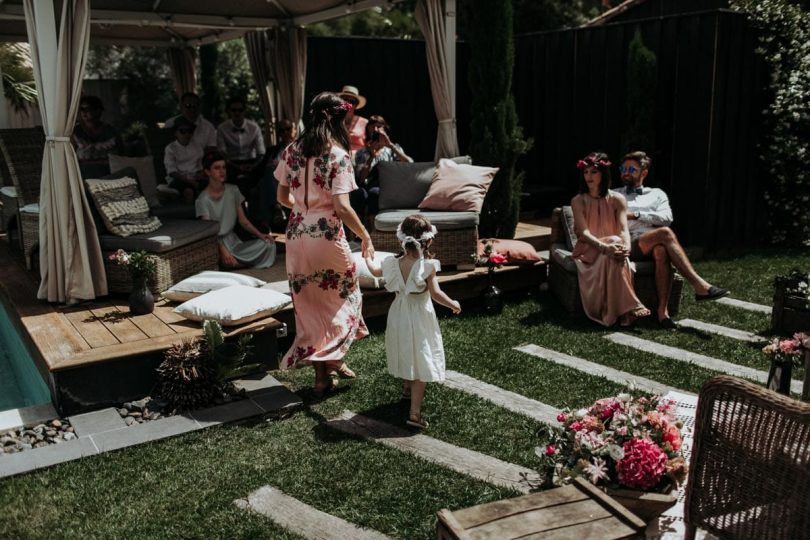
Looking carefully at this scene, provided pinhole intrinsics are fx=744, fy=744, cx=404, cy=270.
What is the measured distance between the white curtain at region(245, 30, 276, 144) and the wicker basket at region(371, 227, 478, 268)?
13.7 feet

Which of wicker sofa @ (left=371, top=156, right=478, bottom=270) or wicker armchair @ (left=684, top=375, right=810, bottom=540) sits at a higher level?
wicker sofa @ (left=371, top=156, right=478, bottom=270)

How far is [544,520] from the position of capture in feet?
7.56

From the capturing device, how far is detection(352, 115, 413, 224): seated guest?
272 inches

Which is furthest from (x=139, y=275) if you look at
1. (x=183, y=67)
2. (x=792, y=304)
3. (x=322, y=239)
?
(x=183, y=67)

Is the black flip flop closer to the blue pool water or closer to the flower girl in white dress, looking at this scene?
the flower girl in white dress

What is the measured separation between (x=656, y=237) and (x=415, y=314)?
101 inches

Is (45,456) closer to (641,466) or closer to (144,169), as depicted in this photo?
(641,466)

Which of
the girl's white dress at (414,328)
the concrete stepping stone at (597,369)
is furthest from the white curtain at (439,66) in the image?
the girl's white dress at (414,328)

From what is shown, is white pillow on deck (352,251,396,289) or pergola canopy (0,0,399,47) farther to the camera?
pergola canopy (0,0,399,47)

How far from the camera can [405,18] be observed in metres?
16.5

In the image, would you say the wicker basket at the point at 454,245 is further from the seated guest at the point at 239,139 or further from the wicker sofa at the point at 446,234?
the seated guest at the point at 239,139

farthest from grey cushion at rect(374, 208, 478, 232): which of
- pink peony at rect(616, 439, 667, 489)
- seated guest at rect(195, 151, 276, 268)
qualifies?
pink peony at rect(616, 439, 667, 489)

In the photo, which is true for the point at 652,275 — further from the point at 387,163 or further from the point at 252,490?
the point at 252,490

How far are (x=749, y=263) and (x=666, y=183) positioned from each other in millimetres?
1220
